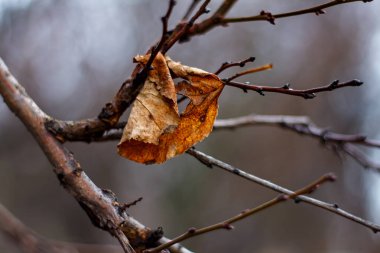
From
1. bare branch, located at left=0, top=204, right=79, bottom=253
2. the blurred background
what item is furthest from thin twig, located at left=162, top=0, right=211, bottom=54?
the blurred background

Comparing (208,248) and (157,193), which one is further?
(157,193)

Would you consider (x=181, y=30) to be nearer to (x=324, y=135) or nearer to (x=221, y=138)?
(x=324, y=135)

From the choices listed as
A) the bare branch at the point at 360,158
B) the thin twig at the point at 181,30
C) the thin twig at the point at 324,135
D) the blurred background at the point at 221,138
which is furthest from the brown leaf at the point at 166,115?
the blurred background at the point at 221,138

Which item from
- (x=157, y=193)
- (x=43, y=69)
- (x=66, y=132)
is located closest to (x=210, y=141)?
(x=157, y=193)

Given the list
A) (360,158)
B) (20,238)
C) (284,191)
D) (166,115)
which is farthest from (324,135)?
(20,238)

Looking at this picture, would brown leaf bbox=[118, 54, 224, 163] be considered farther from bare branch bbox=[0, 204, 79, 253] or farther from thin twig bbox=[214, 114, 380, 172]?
thin twig bbox=[214, 114, 380, 172]

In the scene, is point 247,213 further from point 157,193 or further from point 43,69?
point 157,193
